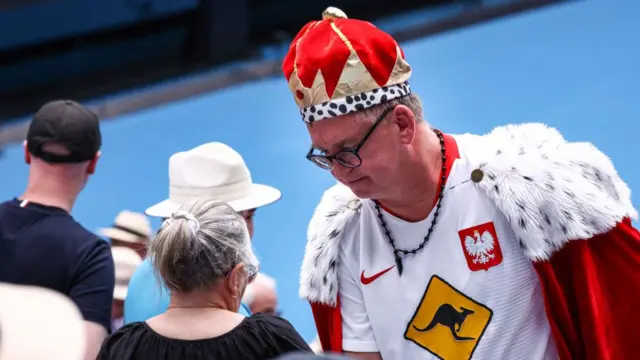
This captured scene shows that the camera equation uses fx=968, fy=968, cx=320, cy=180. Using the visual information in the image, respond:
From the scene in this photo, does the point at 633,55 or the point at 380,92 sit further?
the point at 633,55

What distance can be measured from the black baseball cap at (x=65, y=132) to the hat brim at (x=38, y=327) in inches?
63.8

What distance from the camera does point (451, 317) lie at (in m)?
2.05

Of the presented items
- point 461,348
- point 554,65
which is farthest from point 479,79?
point 461,348

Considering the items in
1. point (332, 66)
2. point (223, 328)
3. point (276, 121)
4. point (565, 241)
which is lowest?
point (223, 328)

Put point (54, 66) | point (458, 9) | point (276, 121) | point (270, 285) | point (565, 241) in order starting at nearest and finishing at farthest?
point (565, 241) → point (270, 285) → point (276, 121) → point (54, 66) → point (458, 9)

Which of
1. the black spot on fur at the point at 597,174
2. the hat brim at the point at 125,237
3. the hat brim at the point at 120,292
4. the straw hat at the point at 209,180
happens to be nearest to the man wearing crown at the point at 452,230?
the black spot on fur at the point at 597,174

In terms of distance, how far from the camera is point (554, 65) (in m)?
7.95

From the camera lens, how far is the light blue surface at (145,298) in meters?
2.43

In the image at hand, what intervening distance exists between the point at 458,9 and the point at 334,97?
23.5 ft

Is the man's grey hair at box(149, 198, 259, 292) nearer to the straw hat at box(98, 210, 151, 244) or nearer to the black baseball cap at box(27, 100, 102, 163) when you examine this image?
the black baseball cap at box(27, 100, 102, 163)

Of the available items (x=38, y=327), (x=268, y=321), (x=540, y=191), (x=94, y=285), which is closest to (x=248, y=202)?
(x=94, y=285)

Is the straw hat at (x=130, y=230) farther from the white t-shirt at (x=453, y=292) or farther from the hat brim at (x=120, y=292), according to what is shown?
the white t-shirt at (x=453, y=292)

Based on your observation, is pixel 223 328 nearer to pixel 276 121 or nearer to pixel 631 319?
pixel 631 319

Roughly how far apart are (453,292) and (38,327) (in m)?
1.08
